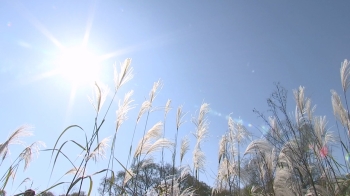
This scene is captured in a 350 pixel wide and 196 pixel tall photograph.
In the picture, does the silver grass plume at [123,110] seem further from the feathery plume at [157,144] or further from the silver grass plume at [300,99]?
the silver grass plume at [300,99]

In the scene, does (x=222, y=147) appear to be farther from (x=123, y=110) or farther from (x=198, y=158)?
(x=123, y=110)

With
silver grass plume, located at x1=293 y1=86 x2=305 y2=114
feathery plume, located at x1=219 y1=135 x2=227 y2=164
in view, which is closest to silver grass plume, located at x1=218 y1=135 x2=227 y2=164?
feathery plume, located at x1=219 y1=135 x2=227 y2=164

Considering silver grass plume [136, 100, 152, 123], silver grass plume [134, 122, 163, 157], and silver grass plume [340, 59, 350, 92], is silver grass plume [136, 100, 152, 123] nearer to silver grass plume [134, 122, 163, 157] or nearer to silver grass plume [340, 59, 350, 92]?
silver grass plume [134, 122, 163, 157]

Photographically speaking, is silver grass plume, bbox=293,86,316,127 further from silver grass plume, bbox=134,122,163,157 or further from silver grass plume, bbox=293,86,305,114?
silver grass plume, bbox=134,122,163,157

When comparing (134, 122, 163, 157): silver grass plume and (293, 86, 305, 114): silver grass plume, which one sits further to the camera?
(293, 86, 305, 114): silver grass plume

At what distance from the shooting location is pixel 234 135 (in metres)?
4.95

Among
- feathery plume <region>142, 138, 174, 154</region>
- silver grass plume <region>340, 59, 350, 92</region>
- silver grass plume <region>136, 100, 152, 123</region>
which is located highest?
silver grass plume <region>340, 59, 350, 92</region>

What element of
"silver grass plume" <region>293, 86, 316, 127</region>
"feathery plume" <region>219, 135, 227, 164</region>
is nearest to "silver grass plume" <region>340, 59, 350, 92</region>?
"silver grass plume" <region>293, 86, 316, 127</region>

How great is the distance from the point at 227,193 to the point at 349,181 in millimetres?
1934

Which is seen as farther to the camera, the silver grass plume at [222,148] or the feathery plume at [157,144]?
the silver grass plume at [222,148]

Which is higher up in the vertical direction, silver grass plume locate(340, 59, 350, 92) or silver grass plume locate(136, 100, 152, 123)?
silver grass plume locate(340, 59, 350, 92)

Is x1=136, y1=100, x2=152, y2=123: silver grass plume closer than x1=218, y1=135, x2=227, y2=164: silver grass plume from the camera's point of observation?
Yes

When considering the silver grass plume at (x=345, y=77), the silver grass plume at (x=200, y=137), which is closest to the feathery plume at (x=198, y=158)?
the silver grass plume at (x=200, y=137)

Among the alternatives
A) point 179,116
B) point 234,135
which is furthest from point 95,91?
point 234,135
